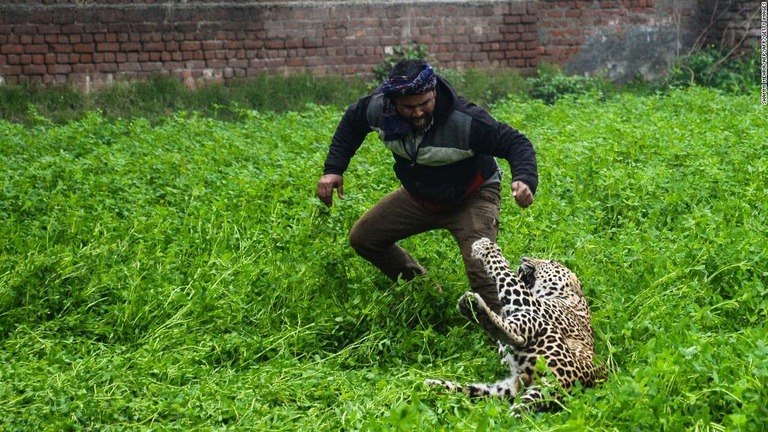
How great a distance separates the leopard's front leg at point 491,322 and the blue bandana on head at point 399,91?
1.04 m

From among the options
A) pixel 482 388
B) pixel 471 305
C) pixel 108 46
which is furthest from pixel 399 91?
pixel 108 46

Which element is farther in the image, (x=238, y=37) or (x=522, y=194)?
(x=238, y=37)

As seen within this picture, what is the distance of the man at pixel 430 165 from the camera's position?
5.57 m

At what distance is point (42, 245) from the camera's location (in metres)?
7.29

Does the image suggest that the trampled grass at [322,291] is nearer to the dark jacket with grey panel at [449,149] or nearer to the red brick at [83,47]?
the dark jacket with grey panel at [449,149]

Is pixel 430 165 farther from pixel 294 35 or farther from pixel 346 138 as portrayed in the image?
pixel 294 35

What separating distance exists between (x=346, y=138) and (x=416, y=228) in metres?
0.60

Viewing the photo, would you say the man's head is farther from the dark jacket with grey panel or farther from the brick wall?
the brick wall

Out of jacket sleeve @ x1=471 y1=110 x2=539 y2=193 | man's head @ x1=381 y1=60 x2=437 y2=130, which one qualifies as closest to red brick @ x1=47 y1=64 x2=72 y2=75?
man's head @ x1=381 y1=60 x2=437 y2=130

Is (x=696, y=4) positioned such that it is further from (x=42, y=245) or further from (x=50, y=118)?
(x=42, y=245)

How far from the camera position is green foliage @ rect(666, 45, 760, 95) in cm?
1465

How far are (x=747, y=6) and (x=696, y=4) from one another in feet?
2.23

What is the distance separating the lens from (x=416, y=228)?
6.12m

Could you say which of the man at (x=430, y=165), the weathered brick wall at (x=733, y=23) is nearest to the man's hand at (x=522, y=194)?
the man at (x=430, y=165)
